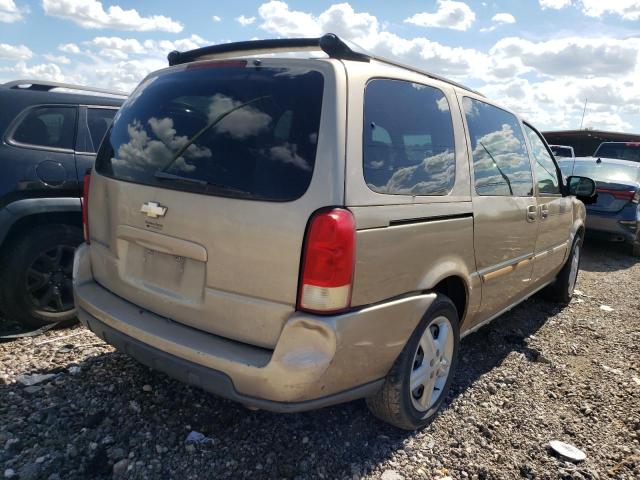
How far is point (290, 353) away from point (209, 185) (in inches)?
31.8

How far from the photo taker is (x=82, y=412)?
8.73 feet

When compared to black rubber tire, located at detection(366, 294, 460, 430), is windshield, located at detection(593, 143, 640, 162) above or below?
above

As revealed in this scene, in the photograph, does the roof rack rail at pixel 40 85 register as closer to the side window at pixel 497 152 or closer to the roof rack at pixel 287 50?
the roof rack at pixel 287 50

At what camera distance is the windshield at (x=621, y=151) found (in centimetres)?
1345

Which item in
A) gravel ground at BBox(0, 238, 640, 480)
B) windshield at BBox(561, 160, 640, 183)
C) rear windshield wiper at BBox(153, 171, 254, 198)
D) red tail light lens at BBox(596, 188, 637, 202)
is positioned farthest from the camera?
windshield at BBox(561, 160, 640, 183)

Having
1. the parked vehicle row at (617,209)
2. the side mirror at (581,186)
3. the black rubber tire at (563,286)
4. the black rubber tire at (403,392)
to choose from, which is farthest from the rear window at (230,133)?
the parked vehicle row at (617,209)

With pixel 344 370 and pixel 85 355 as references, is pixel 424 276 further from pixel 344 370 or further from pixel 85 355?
pixel 85 355

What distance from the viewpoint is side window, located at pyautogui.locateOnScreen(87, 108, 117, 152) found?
3.89 meters

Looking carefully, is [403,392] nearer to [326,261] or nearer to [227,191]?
[326,261]

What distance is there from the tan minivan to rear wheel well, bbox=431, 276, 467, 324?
0.02 m

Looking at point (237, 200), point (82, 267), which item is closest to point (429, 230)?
point (237, 200)

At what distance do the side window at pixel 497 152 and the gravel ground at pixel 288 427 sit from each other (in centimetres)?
135

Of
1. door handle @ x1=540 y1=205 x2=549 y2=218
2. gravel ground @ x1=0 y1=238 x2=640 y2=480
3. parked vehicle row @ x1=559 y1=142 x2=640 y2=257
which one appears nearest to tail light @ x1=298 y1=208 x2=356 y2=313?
gravel ground @ x1=0 y1=238 x2=640 y2=480

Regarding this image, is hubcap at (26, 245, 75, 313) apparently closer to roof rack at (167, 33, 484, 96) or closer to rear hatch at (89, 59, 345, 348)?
rear hatch at (89, 59, 345, 348)
